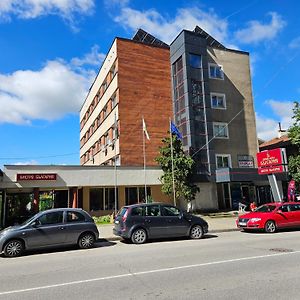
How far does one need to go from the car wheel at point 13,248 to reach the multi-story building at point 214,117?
65.0 feet

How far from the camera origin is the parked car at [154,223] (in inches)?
550

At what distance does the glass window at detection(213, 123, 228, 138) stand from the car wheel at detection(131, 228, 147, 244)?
19.6m

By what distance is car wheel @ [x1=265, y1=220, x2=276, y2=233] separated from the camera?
54.5ft

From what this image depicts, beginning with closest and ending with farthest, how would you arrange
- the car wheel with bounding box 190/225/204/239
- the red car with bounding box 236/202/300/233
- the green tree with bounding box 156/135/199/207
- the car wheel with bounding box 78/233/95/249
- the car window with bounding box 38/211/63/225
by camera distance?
the car window with bounding box 38/211/63/225, the car wheel with bounding box 78/233/95/249, the car wheel with bounding box 190/225/204/239, the red car with bounding box 236/202/300/233, the green tree with bounding box 156/135/199/207

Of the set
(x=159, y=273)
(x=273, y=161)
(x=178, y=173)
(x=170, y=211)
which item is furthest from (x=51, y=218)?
(x=273, y=161)

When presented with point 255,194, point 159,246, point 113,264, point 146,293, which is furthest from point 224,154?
point 146,293

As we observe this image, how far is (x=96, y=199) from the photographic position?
27984 mm

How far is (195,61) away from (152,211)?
21169 mm

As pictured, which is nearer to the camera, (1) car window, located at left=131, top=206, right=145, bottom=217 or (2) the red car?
(1) car window, located at left=131, top=206, right=145, bottom=217

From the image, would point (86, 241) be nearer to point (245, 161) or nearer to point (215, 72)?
point (245, 161)

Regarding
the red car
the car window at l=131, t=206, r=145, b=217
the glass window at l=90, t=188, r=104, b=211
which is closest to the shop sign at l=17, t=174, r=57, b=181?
the glass window at l=90, t=188, r=104, b=211

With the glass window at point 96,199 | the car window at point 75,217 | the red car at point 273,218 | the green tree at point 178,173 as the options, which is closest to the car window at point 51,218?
the car window at point 75,217

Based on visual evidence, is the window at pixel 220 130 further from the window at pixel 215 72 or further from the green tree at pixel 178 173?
the green tree at pixel 178 173

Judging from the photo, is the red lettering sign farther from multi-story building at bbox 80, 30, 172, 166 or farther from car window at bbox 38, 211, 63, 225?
car window at bbox 38, 211, 63, 225
